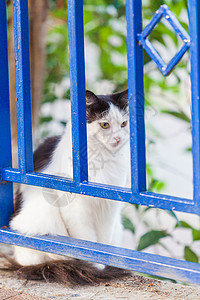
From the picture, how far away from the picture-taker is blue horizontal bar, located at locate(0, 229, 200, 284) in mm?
918

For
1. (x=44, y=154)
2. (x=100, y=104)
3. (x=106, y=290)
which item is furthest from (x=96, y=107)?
(x=106, y=290)

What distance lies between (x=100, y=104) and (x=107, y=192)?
0.71 meters

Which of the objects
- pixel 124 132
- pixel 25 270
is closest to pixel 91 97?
pixel 124 132

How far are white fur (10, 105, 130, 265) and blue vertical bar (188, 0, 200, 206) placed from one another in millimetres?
703

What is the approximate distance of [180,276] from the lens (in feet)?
3.00

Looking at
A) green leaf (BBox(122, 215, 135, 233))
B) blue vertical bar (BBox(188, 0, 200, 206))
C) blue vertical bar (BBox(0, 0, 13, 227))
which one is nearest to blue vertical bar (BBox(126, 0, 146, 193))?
blue vertical bar (BBox(188, 0, 200, 206))

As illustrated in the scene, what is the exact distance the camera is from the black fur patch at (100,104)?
165 centimetres

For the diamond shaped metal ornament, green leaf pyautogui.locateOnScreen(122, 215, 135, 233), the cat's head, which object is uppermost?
the diamond shaped metal ornament

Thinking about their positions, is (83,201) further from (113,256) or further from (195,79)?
(195,79)

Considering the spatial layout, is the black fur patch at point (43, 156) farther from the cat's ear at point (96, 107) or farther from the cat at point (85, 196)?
the cat's ear at point (96, 107)

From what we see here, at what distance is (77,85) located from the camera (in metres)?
1.02

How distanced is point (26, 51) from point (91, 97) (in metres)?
0.53

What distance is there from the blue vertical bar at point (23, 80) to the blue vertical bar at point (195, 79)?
49cm

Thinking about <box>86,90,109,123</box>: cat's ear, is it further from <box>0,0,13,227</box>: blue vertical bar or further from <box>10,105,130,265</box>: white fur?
<box>0,0,13,227</box>: blue vertical bar
